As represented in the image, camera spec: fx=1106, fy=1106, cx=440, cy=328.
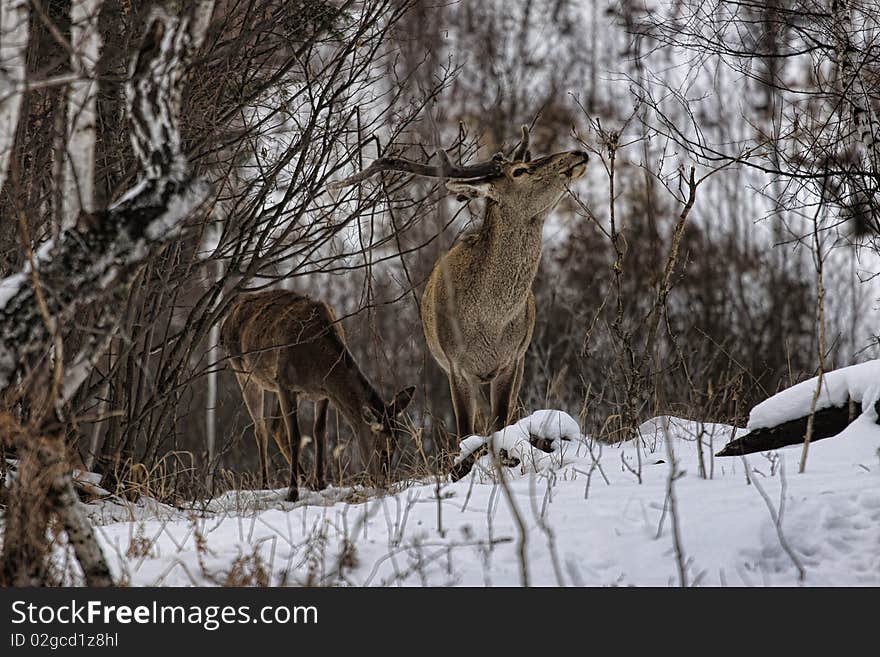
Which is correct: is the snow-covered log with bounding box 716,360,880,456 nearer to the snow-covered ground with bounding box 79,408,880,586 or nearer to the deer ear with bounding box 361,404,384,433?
the snow-covered ground with bounding box 79,408,880,586

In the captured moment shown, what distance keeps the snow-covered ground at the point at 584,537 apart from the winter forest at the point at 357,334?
0.02m

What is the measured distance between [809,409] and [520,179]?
316 centimetres

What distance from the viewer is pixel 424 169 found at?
26.1ft

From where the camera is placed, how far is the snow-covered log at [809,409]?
5.80m

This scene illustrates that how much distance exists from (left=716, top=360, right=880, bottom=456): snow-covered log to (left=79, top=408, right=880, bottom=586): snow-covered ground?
228mm

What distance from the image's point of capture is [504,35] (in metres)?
24.7

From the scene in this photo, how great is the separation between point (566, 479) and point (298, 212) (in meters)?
2.90

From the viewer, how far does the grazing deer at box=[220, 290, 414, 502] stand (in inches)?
334

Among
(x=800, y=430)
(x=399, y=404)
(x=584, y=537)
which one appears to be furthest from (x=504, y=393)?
(x=584, y=537)

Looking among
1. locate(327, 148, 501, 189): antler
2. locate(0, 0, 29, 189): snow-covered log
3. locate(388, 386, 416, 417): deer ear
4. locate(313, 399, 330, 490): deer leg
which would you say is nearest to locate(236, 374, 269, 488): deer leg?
locate(313, 399, 330, 490): deer leg

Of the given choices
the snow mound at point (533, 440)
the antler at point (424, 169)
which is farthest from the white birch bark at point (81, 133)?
the snow mound at point (533, 440)

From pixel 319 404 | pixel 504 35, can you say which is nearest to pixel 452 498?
pixel 319 404

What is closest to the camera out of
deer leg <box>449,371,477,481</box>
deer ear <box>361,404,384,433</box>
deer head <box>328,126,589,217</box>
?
deer leg <box>449,371,477,481</box>

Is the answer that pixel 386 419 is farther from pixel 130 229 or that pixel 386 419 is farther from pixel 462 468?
pixel 130 229
